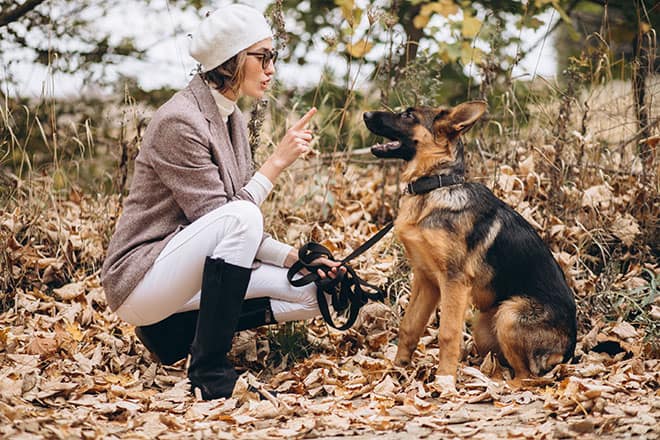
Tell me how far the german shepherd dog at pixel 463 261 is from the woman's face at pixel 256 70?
2.00 feet

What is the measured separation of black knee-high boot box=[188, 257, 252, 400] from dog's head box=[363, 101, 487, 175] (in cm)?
110

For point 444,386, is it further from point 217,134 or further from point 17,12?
point 17,12

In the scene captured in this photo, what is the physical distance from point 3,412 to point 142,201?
4.17ft

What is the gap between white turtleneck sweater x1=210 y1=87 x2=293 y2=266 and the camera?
380 centimetres

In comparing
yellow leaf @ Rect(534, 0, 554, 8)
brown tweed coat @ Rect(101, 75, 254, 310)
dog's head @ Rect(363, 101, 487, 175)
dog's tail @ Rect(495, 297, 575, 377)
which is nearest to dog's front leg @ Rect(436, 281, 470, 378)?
dog's tail @ Rect(495, 297, 575, 377)

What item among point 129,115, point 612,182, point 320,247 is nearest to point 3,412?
point 320,247

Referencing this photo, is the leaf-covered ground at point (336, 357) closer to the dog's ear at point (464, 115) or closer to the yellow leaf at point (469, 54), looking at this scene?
the yellow leaf at point (469, 54)

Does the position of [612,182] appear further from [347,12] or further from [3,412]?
[3,412]


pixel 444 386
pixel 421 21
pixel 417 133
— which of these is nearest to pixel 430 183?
pixel 417 133

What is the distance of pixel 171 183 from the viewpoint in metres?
3.62

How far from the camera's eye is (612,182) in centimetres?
552

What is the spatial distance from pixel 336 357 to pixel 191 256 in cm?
122

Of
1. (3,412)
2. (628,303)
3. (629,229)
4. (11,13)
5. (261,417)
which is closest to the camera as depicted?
(3,412)

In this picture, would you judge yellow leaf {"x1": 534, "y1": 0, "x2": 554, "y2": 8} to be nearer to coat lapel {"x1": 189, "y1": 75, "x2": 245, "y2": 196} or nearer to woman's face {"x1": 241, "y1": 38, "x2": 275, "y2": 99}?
woman's face {"x1": 241, "y1": 38, "x2": 275, "y2": 99}
